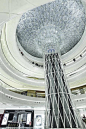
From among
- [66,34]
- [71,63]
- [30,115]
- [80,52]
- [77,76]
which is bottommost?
[30,115]

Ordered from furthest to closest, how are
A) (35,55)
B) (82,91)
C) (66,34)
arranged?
(35,55), (66,34), (82,91)

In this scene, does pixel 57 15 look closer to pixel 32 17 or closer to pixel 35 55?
pixel 32 17

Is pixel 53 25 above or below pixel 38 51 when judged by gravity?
above

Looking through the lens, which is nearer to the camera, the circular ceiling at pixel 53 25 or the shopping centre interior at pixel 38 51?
the shopping centre interior at pixel 38 51

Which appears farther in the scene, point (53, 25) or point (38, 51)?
point (38, 51)

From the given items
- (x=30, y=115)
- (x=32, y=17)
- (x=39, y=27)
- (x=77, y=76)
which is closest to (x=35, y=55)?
(x=39, y=27)

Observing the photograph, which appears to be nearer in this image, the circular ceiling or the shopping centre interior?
the shopping centre interior
